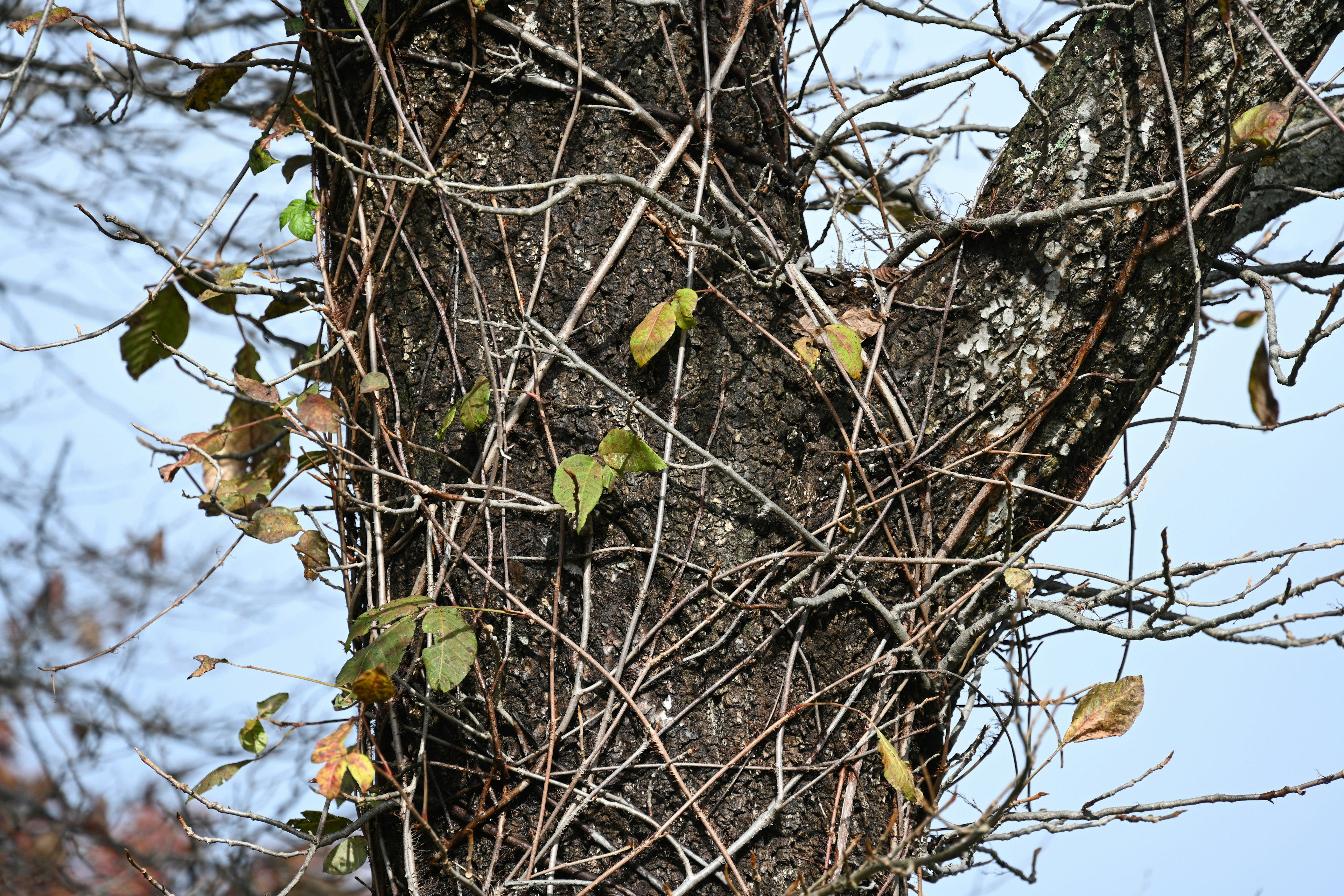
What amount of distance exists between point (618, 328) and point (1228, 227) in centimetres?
94

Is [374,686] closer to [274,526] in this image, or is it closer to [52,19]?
[274,526]

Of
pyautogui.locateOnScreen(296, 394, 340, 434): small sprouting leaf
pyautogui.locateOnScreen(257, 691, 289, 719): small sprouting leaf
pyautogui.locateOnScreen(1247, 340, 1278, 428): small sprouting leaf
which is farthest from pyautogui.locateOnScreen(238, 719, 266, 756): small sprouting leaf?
pyautogui.locateOnScreen(1247, 340, 1278, 428): small sprouting leaf

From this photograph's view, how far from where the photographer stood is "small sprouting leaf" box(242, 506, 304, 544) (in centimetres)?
145

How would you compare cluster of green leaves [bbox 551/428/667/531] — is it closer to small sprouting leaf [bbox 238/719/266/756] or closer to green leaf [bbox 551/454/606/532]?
green leaf [bbox 551/454/606/532]

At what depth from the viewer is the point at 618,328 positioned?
1.29 m

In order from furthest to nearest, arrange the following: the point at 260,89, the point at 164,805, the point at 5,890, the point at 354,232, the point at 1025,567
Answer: the point at 164,805
the point at 5,890
the point at 260,89
the point at 354,232
the point at 1025,567

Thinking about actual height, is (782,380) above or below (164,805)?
below

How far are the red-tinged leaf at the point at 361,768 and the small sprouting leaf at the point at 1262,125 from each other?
4.68ft

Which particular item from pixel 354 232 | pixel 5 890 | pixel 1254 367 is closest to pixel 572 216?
pixel 354 232

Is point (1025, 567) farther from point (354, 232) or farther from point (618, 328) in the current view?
point (354, 232)

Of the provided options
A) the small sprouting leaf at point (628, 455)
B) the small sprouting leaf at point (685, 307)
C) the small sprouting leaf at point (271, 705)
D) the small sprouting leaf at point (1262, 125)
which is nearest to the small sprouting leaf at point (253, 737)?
the small sprouting leaf at point (271, 705)

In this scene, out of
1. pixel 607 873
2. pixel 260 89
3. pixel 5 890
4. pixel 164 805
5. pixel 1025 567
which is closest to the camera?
pixel 607 873

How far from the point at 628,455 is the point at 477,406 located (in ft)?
0.81

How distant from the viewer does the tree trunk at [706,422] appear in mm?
1209
